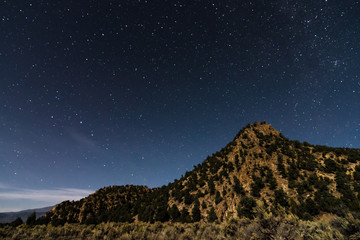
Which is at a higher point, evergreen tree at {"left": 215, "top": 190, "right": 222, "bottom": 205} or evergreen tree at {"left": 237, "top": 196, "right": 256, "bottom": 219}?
evergreen tree at {"left": 215, "top": 190, "right": 222, "bottom": 205}

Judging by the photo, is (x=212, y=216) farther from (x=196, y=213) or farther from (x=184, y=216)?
(x=184, y=216)

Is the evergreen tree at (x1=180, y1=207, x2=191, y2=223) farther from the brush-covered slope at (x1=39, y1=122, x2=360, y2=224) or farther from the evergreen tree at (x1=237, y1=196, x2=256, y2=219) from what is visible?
the evergreen tree at (x1=237, y1=196, x2=256, y2=219)

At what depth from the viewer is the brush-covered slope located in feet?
85.1

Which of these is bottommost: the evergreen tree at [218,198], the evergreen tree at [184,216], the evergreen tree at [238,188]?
the evergreen tree at [184,216]

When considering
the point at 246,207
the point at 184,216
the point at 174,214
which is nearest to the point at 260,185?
the point at 246,207

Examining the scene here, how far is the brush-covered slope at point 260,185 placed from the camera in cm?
2595

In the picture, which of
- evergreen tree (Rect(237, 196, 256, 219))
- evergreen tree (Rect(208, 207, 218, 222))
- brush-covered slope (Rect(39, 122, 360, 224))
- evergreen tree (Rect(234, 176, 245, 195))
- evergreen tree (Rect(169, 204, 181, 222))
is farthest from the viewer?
evergreen tree (Rect(169, 204, 181, 222))

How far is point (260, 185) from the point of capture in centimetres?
3198

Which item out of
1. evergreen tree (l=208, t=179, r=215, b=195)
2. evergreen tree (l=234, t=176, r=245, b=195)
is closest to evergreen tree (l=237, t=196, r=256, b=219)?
evergreen tree (l=234, t=176, r=245, b=195)

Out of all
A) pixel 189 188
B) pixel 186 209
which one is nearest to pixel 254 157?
pixel 189 188

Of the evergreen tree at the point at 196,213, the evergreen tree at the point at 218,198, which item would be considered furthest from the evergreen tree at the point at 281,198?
the evergreen tree at the point at 196,213

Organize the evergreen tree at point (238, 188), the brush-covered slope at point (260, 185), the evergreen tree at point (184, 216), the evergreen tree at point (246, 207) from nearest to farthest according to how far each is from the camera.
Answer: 1. the evergreen tree at point (246, 207)
2. the brush-covered slope at point (260, 185)
3. the evergreen tree at point (184, 216)
4. the evergreen tree at point (238, 188)

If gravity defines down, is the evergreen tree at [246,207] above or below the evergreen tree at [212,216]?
above

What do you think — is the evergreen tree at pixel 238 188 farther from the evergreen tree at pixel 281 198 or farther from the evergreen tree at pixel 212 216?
the evergreen tree at pixel 212 216
